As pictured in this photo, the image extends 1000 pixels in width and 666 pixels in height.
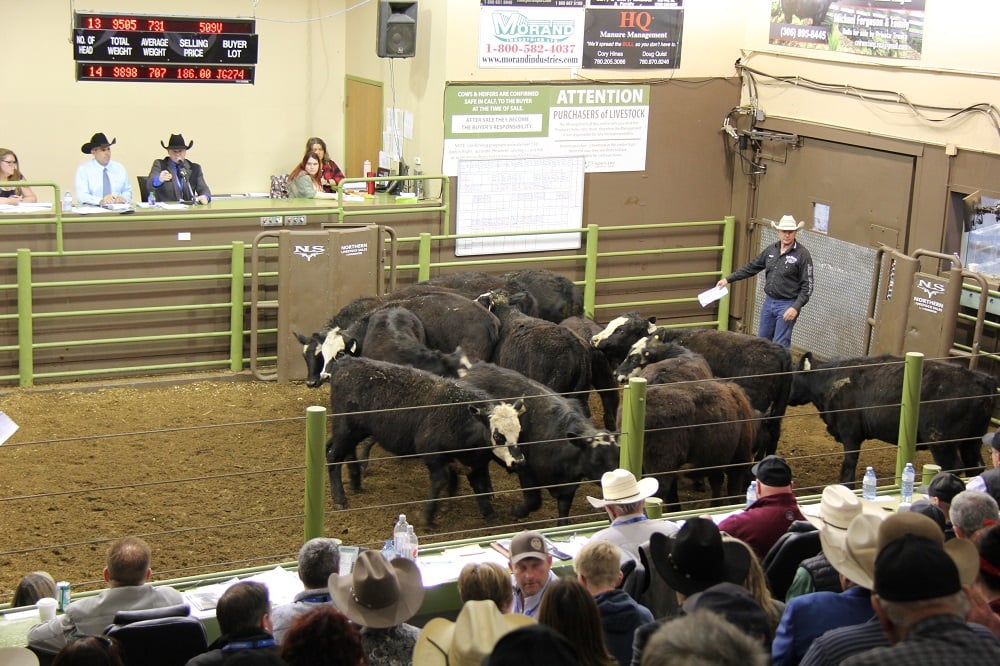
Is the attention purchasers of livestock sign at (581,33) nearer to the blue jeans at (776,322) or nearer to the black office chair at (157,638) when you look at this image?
the blue jeans at (776,322)

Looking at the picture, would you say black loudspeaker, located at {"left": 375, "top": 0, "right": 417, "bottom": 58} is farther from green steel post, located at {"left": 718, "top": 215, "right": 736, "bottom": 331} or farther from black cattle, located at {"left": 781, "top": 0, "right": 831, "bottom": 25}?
green steel post, located at {"left": 718, "top": 215, "right": 736, "bottom": 331}

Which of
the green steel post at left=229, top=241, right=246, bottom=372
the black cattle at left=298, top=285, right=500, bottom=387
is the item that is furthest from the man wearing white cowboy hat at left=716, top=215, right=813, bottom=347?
the green steel post at left=229, top=241, right=246, bottom=372

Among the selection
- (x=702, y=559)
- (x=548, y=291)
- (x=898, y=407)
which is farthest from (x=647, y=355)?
(x=702, y=559)

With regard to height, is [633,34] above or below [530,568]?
above

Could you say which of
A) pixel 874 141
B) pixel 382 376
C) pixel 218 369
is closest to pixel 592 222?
pixel 874 141

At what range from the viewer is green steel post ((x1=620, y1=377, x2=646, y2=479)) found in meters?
6.93

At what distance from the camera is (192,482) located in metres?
9.41

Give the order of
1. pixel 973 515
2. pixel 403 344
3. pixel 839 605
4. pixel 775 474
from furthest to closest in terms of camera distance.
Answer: pixel 403 344, pixel 775 474, pixel 973 515, pixel 839 605

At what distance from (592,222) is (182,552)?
739 cm

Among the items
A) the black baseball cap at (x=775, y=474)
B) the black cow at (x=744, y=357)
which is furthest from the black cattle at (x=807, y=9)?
the black baseball cap at (x=775, y=474)

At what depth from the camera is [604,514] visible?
28.9 feet

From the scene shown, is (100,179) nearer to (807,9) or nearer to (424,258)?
(424,258)

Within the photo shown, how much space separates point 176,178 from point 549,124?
160 inches

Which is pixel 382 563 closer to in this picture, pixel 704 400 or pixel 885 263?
pixel 704 400
